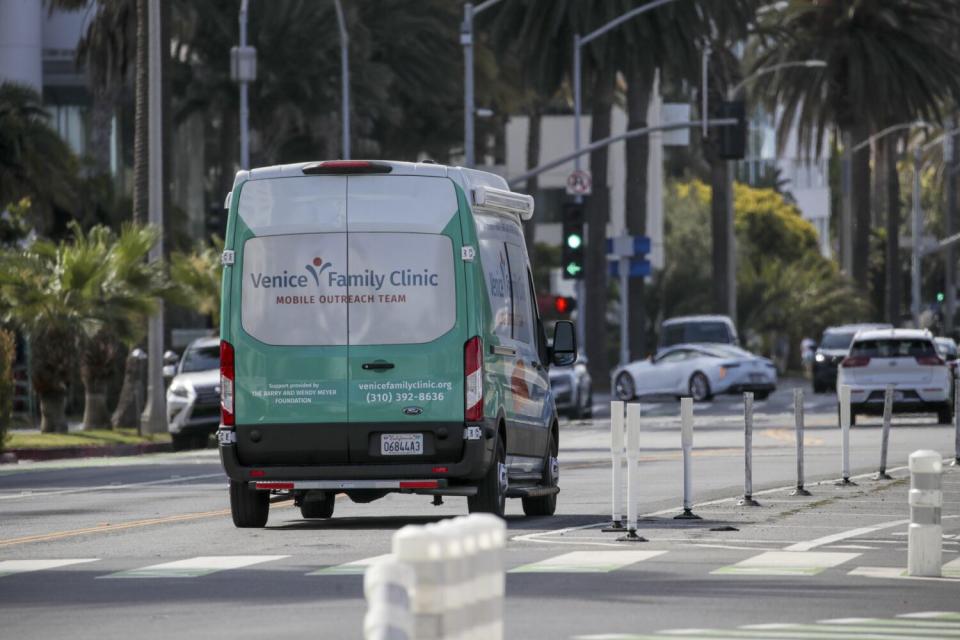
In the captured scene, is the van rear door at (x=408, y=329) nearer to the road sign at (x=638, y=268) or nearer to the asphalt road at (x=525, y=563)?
the asphalt road at (x=525, y=563)

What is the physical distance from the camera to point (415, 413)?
1709cm

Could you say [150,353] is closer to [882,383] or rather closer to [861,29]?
[882,383]

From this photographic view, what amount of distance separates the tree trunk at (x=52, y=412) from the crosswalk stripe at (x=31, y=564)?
24.6m

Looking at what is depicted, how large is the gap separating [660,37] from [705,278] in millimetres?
20980

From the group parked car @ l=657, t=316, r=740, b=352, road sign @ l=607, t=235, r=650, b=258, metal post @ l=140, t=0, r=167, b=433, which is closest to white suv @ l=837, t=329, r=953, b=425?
metal post @ l=140, t=0, r=167, b=433

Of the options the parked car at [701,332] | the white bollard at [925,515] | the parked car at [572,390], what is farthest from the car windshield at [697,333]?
the white bollard at [925,515]

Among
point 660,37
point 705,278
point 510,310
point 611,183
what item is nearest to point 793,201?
point 611,183

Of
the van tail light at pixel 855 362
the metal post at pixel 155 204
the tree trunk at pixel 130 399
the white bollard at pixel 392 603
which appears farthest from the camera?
the tree trunk at pixel 130 399

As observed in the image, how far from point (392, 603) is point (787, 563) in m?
7.93

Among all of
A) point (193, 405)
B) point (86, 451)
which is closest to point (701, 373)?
point (193, 405)

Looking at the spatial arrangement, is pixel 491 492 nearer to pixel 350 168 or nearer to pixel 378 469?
pixel 378 469

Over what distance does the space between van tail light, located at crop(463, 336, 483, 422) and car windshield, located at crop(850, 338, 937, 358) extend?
2230 centimetres

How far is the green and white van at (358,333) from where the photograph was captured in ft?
56.0

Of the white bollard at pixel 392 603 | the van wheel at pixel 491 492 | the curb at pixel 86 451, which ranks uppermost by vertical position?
the white bollard at pixel 392 603
